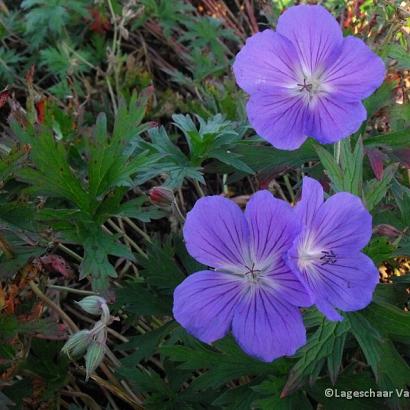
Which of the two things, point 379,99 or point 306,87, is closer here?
point 306,87

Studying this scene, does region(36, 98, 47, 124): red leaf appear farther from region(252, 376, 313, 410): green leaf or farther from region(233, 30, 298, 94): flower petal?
region(252, 376, 313, 410): green leaf

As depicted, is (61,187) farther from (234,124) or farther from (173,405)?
(173,405)

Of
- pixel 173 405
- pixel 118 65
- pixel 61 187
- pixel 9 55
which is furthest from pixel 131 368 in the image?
pixel 9 55


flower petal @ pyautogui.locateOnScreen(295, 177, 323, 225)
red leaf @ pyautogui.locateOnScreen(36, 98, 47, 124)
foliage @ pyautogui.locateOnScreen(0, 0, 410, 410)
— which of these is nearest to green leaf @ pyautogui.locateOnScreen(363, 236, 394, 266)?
foliage @ pyautogui.locateOnScreen(0, 0, 410, 410)

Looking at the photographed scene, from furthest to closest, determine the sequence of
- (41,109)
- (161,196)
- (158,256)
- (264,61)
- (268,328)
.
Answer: (41,109), (158,256), (161,196), (264,61), (268,328)

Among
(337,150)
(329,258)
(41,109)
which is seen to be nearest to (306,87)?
(337,150)

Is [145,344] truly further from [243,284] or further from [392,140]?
[392,140]

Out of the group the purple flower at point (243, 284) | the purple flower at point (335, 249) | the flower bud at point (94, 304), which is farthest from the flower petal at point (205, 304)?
the flower bud at point (94, 304)
